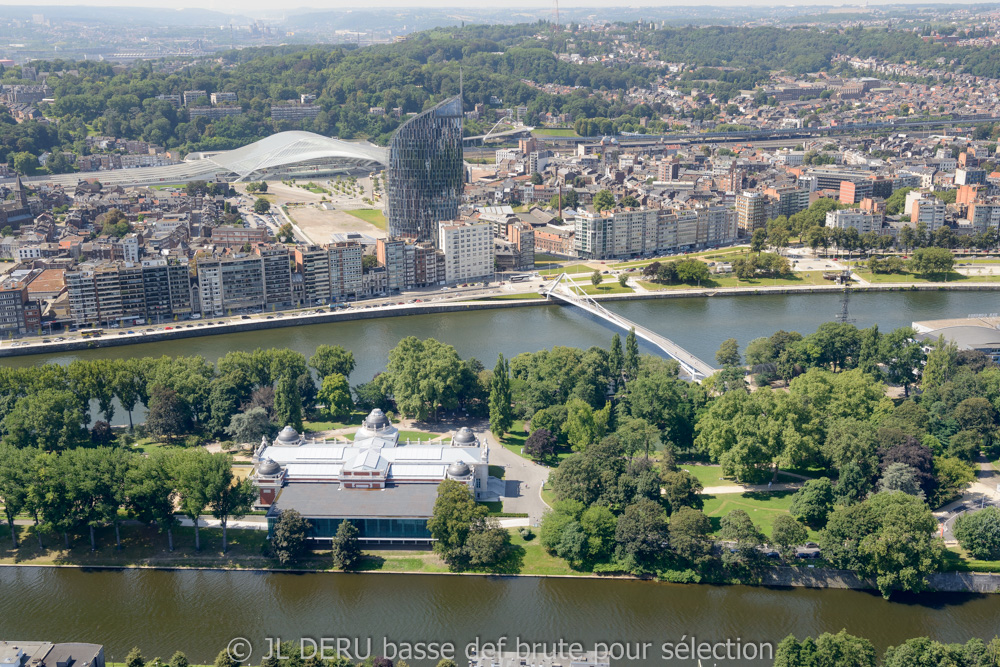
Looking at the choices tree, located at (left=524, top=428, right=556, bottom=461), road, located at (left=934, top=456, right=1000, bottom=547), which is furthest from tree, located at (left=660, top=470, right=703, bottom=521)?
road, located at (left=934, top=456, right=1000, bottom=547)

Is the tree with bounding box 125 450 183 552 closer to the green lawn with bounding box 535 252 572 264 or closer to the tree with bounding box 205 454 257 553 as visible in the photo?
the tree with bounding box 205 454 257 553

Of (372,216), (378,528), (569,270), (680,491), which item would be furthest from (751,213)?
(378,528)

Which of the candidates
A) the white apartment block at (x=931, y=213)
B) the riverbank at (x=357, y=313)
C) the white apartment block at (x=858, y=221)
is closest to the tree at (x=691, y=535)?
the riverbank at (x=357, y=313)

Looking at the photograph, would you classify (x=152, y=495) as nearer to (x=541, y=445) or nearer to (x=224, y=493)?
(x=224, y=493)

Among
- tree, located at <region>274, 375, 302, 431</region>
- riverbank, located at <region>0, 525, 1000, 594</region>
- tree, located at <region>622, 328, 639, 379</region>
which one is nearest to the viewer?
riverbank, located at <region>0, 525, 1000, 594</region>

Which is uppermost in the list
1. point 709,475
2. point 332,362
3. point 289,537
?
point 332,362

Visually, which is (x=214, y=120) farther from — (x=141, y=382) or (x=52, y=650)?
(x=52, y=650)

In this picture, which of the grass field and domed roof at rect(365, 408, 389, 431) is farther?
the grass field
